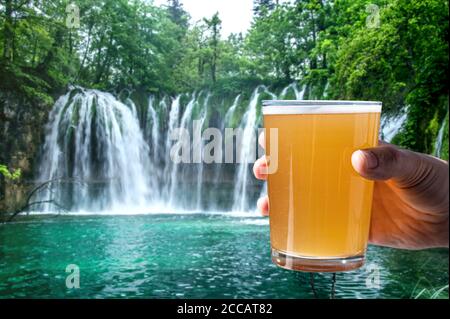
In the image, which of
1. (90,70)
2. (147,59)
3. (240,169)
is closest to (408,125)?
(240,169)

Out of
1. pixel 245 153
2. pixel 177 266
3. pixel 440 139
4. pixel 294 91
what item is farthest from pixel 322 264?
pixel 245 153

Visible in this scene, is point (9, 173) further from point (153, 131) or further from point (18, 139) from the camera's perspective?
point (153, 131)

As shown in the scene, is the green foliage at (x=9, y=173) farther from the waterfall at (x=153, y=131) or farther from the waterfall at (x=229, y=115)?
the waterfall at (x=229, y=115)

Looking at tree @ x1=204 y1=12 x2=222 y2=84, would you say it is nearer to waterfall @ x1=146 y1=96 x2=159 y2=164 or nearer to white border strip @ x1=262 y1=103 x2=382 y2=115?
waterfall @ x1=146 y1=96 x2=159 y2=164

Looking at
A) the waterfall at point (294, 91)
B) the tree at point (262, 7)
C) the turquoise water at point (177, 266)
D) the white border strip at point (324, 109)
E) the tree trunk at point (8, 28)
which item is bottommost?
the turquoise water at point (177, 266)

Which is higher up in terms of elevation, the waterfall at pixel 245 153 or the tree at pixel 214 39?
the tree at pixel 214 39

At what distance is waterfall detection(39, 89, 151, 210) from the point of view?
4145mm

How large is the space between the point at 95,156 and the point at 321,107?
400 cm

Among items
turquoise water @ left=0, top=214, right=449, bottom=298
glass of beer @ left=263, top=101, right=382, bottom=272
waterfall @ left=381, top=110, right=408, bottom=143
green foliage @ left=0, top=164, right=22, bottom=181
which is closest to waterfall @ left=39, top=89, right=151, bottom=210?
green foliage @ left=0, top=164, right=22, bottom=181

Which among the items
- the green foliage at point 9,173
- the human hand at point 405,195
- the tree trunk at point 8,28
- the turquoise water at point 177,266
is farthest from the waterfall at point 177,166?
the human hand at point 405,195

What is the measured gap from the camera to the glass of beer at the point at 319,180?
1.52 ft

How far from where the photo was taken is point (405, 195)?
0.57 meters

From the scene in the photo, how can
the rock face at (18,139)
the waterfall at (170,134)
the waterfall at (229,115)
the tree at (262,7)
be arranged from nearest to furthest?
1. the tree at (262,7)
2. the rock face at (18,139)
3. the waterfall at (229,115)
4. the waterfall at (170,134)
